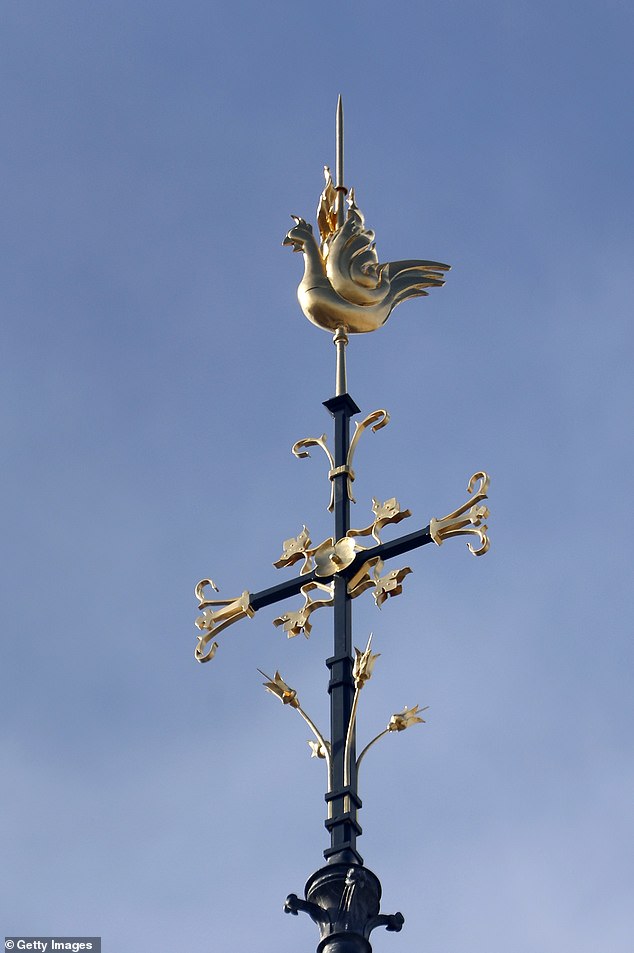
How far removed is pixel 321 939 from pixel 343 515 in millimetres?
3202

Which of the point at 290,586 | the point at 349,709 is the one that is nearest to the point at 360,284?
the point at 290,586

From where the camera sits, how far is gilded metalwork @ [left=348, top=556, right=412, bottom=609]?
500 inches

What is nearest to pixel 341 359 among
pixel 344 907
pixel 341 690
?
pixel 341 690

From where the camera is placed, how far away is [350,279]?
1468 centimetres

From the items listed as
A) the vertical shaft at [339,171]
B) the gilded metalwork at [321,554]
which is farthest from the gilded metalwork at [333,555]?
the vertical shaft at [339,171]

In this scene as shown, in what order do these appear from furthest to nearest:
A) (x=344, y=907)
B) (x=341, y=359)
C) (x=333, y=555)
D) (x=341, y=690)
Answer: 1. (x=341, y=359)
2. (x=333, y=555)
3. (x=341, y=690)
4. (x=344, y=907)

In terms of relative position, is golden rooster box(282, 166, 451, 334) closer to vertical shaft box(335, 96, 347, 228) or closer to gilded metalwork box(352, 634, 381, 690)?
vertical shaft box(335, 96, 347, 228)

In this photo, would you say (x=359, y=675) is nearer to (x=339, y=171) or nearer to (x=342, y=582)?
→ (x=342, y=582)

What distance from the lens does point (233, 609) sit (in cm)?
1331

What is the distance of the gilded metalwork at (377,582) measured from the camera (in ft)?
41.7

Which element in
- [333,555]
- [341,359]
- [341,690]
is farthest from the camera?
[341,359]

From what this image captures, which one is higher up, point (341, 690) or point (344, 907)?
point (341, 690)

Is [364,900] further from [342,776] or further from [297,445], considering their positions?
[297,445]

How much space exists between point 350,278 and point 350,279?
0.04 ft
